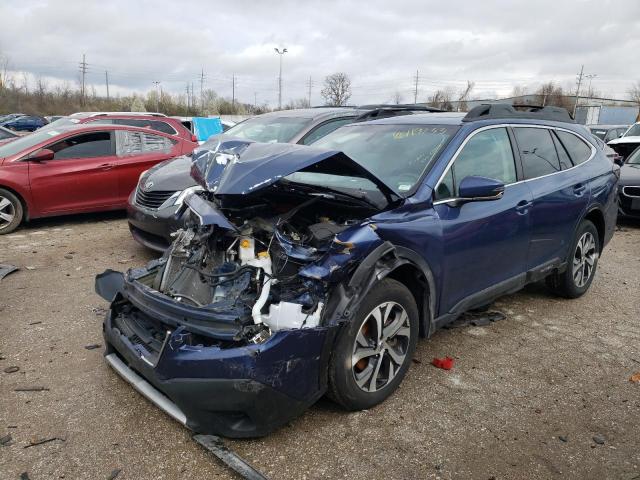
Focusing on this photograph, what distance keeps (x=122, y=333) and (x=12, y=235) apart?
5153mm

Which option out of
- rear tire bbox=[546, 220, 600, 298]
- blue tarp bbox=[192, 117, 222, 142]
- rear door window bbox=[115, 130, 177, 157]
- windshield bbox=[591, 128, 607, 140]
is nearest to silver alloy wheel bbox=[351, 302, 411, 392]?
rear tire bbox=[546, 220, 600, 298]

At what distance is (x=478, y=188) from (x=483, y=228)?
0.37 metres

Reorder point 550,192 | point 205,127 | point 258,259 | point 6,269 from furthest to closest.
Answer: point 205,127, point 6,269, point 550,192, point 258,259

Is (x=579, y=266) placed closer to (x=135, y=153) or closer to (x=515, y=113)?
(x=515, y=113)

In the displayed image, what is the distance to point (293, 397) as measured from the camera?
258 cm

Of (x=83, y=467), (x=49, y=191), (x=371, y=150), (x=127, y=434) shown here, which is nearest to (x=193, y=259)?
(x=127, y=434)

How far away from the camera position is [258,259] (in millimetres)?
2949

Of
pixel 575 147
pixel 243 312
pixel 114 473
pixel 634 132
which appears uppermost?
pixel 634 132

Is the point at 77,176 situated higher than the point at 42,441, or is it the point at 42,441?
the point at 77,176

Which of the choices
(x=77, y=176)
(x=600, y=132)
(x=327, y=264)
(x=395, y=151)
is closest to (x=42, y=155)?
(x=77, y=176)

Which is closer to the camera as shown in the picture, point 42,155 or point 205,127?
point 42,155

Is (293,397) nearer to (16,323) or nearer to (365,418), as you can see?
(365,418)

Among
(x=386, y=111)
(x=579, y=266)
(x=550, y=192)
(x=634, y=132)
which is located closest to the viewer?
(x=550, y=192)

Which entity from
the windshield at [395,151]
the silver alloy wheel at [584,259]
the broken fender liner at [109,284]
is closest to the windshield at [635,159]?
the silver alloy wheel at [584,259]
